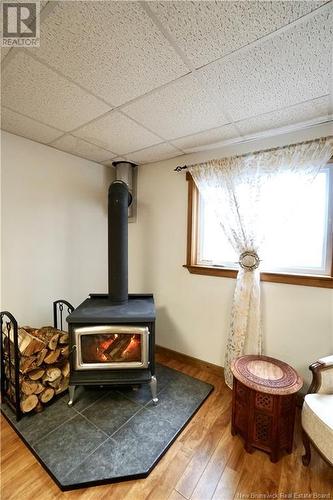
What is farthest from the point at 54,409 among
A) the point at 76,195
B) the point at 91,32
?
the point at 91,32

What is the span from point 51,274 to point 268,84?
→ 2.41 meters

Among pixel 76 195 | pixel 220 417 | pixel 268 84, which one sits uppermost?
pixel 268 84

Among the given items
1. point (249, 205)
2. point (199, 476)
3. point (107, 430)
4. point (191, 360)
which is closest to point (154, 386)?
point (107, 430)

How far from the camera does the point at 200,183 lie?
2143 mm

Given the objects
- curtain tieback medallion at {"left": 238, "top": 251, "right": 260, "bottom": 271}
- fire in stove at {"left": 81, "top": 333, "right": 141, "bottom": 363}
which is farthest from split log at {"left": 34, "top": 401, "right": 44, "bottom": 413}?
curtain tieback medallion at {"left": 238, "top": 251, "right": 260, "bottom": 271}

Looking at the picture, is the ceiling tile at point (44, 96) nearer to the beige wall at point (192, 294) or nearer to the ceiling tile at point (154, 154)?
the ceiling tile at point (154, 154)

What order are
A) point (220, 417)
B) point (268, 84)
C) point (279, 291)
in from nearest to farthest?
point (268, 84)
point (220, 417)
point (279, 291)

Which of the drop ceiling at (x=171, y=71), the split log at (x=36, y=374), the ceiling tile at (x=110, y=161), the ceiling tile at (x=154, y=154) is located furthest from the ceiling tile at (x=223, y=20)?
the split log at (x=36, y=374)

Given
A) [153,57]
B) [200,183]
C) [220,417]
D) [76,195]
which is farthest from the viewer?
[76,195]

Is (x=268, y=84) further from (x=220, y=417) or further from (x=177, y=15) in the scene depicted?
(x=220, y=417)

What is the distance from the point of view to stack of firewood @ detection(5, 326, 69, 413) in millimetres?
1618

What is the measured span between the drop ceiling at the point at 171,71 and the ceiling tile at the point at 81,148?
4.8 inches

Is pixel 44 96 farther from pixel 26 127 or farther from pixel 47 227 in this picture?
pixel 47 227

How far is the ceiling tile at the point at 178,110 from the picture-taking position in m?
1.31
